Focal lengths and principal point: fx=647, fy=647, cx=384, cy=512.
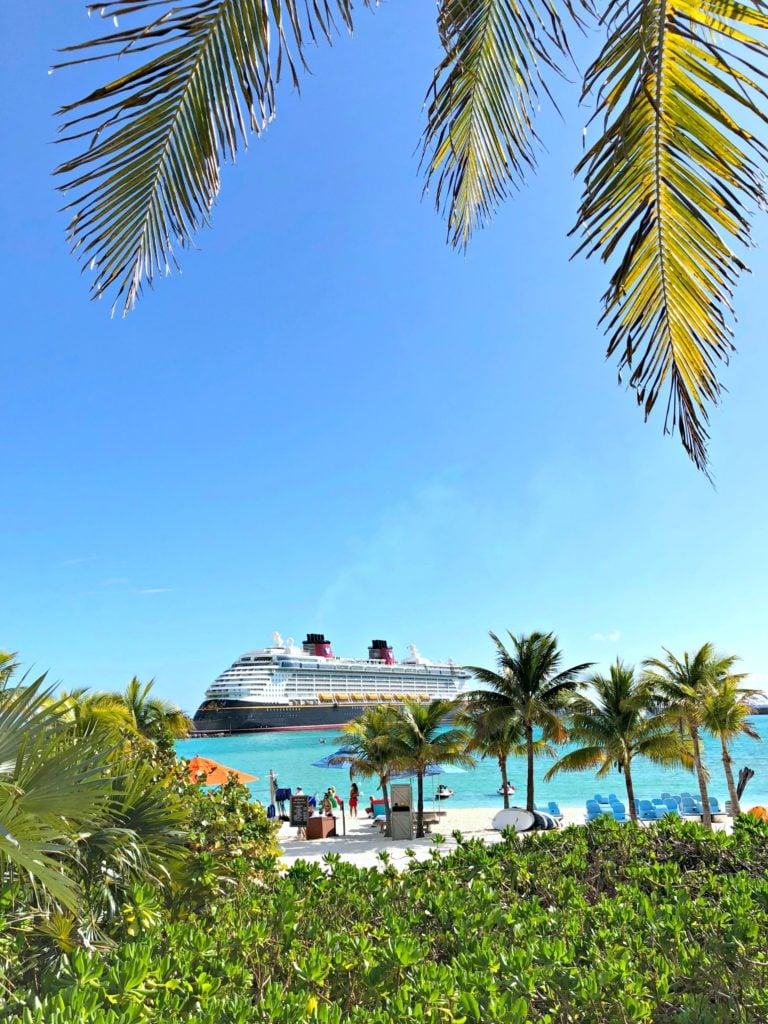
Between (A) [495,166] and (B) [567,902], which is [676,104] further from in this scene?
(B) [567,902]

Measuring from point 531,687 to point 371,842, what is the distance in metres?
6.85

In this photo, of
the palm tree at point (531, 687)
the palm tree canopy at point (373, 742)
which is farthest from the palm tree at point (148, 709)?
the palm tree at point (531, 687)

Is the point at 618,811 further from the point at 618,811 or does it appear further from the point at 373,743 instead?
the point at 373,743

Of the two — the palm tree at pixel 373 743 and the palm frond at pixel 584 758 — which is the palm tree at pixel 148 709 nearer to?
the palm tree at pixel 373 743

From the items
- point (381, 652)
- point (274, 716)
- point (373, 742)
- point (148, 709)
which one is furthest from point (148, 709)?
point (381, 652)

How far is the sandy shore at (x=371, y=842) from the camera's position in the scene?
16000mm

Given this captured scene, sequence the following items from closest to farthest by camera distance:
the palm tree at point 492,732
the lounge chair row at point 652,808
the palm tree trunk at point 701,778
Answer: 1. the palm tree trunk at point 701,778
2. the palm tree at point 492,732
3. the lounge chair row at point 652,808

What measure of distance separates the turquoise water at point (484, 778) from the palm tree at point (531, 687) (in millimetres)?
5987

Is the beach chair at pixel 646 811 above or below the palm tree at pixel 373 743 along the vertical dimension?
below

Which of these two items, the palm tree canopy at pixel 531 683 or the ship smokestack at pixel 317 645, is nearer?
the palm tree canopy at pixel 531 683

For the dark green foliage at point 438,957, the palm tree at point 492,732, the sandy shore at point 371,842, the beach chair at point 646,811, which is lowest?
the dark green foliage at point 438,957

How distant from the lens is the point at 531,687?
21078 mm

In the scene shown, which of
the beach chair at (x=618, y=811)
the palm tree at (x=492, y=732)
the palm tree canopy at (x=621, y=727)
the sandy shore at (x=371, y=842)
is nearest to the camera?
the sandy shore at (x=371, y=842)

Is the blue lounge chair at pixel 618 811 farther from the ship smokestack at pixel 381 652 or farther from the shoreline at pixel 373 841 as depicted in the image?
Answer: the ship smokestack at pixel 381 652
